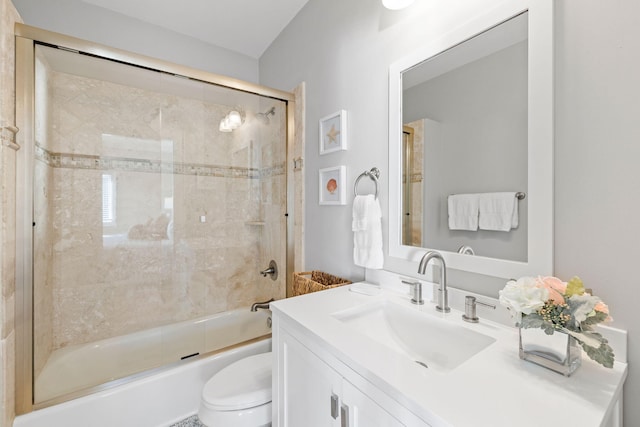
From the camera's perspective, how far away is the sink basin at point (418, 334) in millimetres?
885

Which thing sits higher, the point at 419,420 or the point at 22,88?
the point at 22,88

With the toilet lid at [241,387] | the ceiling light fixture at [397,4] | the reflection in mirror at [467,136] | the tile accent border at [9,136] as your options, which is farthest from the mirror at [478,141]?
the tile accent border at [9,136]

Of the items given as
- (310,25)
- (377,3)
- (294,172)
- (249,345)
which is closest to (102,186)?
(294,172)

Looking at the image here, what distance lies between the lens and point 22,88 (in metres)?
1.31

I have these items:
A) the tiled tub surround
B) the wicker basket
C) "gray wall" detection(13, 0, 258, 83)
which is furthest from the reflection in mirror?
"gray wall" detection(13, 0, 258, 83)

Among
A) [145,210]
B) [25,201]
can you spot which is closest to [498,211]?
[25,201]

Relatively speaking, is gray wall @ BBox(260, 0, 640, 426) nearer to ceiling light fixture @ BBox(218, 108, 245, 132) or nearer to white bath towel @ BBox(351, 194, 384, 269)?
white bath towel @ BBox(351, 194, 384, 269)

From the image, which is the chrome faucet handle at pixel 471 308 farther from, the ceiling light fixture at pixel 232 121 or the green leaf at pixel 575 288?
the ceiling light fixture at pixel 232 121

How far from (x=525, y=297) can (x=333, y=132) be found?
1235mm

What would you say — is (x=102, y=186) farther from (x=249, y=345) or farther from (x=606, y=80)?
(x=606, y=80)

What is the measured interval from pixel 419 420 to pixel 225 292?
198 centimetres

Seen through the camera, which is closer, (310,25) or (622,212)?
(622,212)

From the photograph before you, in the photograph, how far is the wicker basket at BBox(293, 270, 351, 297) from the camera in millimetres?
1517

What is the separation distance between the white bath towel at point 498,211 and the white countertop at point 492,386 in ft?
1.11
